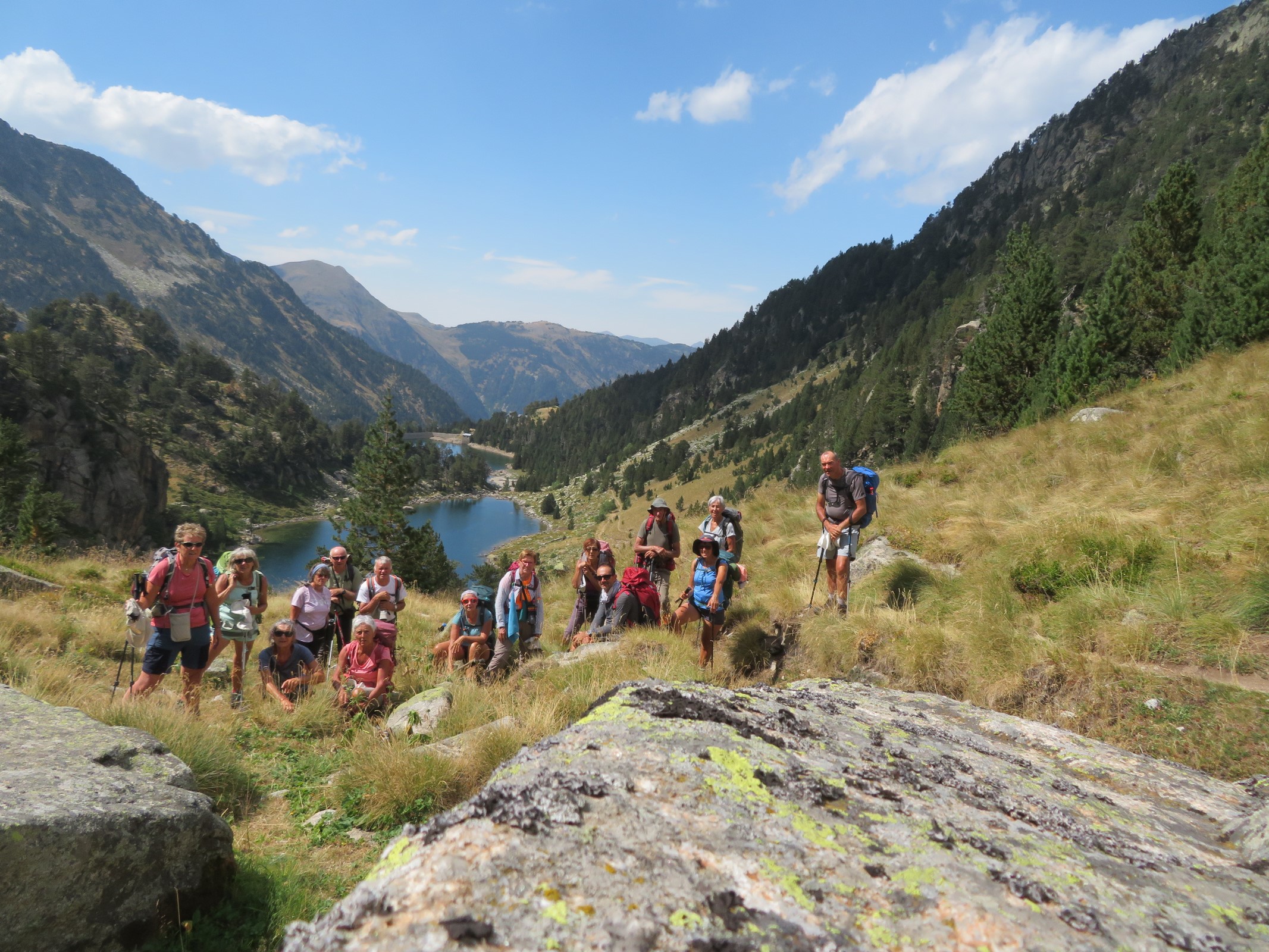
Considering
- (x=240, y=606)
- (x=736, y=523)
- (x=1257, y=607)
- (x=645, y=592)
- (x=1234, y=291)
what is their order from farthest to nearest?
1. (x=1234, y=291)
2. (x=645, y=592)
3. (x=736, y=523)
4. (x=240, y=606)
5. (x=1257, y=607)

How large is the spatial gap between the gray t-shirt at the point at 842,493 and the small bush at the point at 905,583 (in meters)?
1.10

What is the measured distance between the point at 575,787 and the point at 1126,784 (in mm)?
2831

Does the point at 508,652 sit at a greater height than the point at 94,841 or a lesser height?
lesser

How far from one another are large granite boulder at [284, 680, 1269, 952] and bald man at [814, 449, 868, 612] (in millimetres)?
4557

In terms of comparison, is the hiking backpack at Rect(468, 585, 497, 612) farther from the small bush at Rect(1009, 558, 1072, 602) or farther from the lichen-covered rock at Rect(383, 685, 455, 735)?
the small bush at Rect(1009, 558, 1072, 602)

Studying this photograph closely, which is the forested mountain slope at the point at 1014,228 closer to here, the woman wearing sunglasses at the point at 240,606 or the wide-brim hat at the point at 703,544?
the wide-brim hat at the point at 703,544

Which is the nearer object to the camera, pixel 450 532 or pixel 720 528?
pixel 720 528

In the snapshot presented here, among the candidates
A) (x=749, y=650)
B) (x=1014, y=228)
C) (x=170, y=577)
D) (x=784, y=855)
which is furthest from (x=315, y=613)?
(x=1014, y=228)

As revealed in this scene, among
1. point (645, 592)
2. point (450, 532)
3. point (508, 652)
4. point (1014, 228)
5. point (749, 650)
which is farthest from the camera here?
point (450, 532)

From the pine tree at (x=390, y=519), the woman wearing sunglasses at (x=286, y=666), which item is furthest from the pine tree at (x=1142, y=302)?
the pine tree at (x=390, y=519)

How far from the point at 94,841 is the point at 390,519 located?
1102 inches

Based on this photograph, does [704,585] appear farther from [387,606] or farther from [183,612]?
[183,612]

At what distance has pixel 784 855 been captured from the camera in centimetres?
166

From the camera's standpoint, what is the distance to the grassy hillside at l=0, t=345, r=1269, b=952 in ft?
12.9
